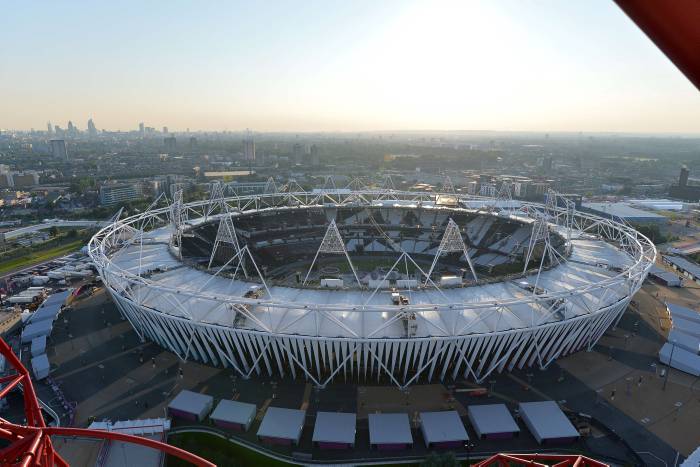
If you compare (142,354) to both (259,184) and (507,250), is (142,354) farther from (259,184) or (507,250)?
(259,184)

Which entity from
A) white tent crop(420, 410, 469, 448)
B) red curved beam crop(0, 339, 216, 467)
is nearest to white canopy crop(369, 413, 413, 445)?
white tent crop(420, 410, 469, 448)

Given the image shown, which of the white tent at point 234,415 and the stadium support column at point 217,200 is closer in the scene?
the white tent at point 234,415

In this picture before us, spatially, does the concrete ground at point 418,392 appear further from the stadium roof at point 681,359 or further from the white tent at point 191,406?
the white tent at point 191,406

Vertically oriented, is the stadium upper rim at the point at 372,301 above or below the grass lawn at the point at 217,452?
above

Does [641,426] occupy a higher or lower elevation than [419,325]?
lower

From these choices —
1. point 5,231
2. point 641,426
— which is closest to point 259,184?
point 5,231

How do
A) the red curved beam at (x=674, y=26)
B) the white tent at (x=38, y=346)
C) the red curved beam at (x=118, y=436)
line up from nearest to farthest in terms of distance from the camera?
the red curved beam at (x=674, y=26)
the red curved beam at (x=118, y=436)
the white tent at (x=38, y=346)

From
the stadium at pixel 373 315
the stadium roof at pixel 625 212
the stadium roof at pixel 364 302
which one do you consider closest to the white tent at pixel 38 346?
the stadium at pixel 373 315
